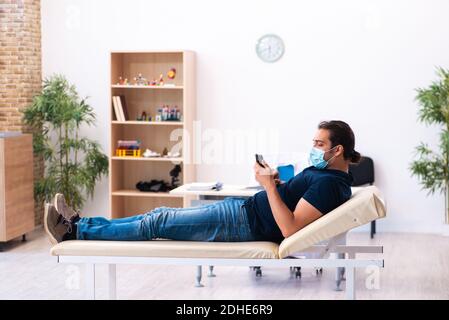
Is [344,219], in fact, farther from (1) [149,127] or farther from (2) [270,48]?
(1) [149,127]

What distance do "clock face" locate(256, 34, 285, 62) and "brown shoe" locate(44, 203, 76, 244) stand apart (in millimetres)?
3973

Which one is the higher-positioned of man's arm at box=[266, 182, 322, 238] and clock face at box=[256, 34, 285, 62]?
clock face at box=[256, 34, 285, 62]

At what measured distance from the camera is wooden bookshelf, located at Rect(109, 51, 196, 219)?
778cm

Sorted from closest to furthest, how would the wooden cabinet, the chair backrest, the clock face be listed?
the wooden cabinet < the chair backrest < the clock face

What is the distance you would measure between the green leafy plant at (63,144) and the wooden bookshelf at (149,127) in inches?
10.2

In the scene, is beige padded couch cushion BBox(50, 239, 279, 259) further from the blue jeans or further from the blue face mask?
the blue face mask

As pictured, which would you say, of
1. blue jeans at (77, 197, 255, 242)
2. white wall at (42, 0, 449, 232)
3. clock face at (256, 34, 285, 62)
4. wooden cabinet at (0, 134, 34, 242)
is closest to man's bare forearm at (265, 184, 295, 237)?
blue jeans at (77, 197, 255, 242)

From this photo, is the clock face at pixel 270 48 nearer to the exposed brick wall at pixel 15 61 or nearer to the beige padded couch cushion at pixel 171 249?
the exposed brick wall at pixel 15 61

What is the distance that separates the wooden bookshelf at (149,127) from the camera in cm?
778

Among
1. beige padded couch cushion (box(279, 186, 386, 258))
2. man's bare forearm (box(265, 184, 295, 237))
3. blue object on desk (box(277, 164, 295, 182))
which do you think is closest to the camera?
beige padded couch cushion (box(279, 186, 386, 258))

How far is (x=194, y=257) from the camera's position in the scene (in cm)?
410

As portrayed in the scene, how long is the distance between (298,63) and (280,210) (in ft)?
12.9

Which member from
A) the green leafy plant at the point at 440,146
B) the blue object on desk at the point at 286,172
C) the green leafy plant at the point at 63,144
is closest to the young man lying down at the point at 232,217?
the blue object on desk at the point at 286,172
